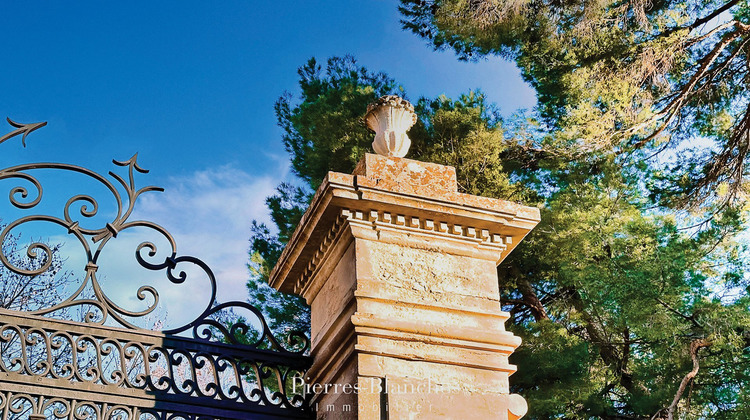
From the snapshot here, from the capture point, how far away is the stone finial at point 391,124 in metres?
3.47

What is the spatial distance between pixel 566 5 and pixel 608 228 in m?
2.49

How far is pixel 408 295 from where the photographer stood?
309 centimetres

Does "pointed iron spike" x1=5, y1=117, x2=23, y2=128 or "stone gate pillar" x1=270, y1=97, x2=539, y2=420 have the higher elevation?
"pointed iron spike" x1=5, y1=117, x2=23, y2=128

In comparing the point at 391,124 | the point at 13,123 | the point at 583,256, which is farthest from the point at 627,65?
the point at 13,123

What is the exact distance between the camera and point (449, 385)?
9.73 ft

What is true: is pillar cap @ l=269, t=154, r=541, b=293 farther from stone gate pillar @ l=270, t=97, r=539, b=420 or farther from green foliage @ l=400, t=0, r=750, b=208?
green foliage @ l=400, t=0, r=750, b=208

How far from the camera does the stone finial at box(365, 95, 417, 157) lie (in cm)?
347

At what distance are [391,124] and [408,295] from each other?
810mm

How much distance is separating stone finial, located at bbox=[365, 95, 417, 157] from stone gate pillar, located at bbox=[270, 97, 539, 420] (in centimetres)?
4

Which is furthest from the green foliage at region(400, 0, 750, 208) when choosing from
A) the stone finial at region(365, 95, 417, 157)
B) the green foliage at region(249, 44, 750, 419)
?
the stone finial at region(365, 95, 417, 157)

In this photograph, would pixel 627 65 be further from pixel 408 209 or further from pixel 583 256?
pixel 408 209

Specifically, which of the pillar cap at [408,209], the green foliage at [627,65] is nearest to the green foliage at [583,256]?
the green foliage at [627,65]

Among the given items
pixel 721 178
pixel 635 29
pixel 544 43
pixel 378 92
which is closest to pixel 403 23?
pixel 378 92

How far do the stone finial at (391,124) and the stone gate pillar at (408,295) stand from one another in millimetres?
37
